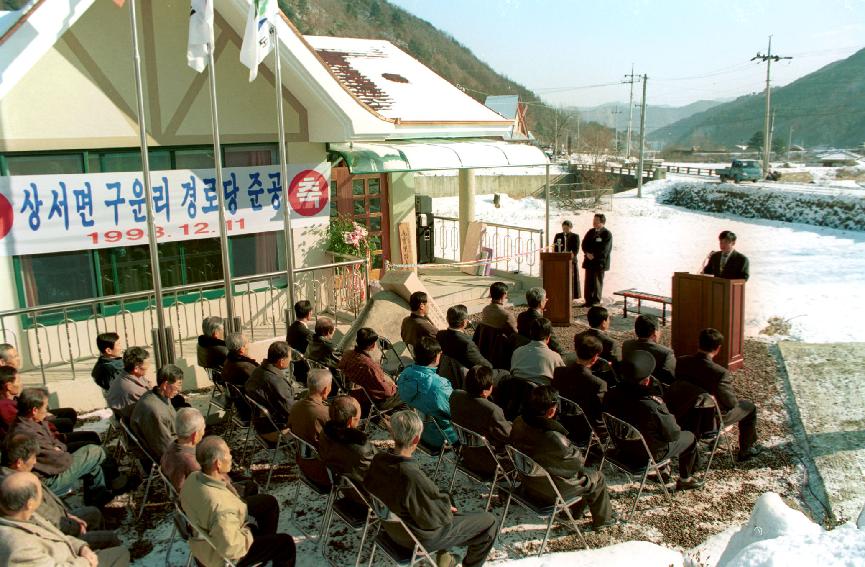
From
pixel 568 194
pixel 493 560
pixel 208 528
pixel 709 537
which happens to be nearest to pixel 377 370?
pixel 493 560

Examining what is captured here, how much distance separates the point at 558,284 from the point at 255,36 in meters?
5.70

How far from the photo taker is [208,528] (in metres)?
4.08

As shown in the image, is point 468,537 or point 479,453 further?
point 479,453

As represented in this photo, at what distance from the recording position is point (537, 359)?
634cm

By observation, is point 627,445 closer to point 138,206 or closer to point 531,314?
point 531,314

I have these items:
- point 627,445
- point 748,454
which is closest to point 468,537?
point 627,445

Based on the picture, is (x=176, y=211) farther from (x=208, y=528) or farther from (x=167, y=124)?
(x=208, y=528)

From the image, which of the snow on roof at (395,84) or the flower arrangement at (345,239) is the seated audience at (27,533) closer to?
the flower arrangement at (345,239)

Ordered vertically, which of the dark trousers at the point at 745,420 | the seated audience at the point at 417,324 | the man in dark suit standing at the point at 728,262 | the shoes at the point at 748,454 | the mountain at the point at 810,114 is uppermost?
the mountain at the point at 810,114

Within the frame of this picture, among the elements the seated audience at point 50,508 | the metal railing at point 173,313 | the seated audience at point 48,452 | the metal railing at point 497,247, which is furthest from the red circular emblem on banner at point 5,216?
the metal railing at point 497,247

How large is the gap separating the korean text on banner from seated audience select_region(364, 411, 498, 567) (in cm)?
662

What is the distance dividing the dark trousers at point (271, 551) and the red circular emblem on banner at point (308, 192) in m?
7.40

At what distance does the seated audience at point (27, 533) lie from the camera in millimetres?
3688

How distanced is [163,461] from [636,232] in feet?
80.9
